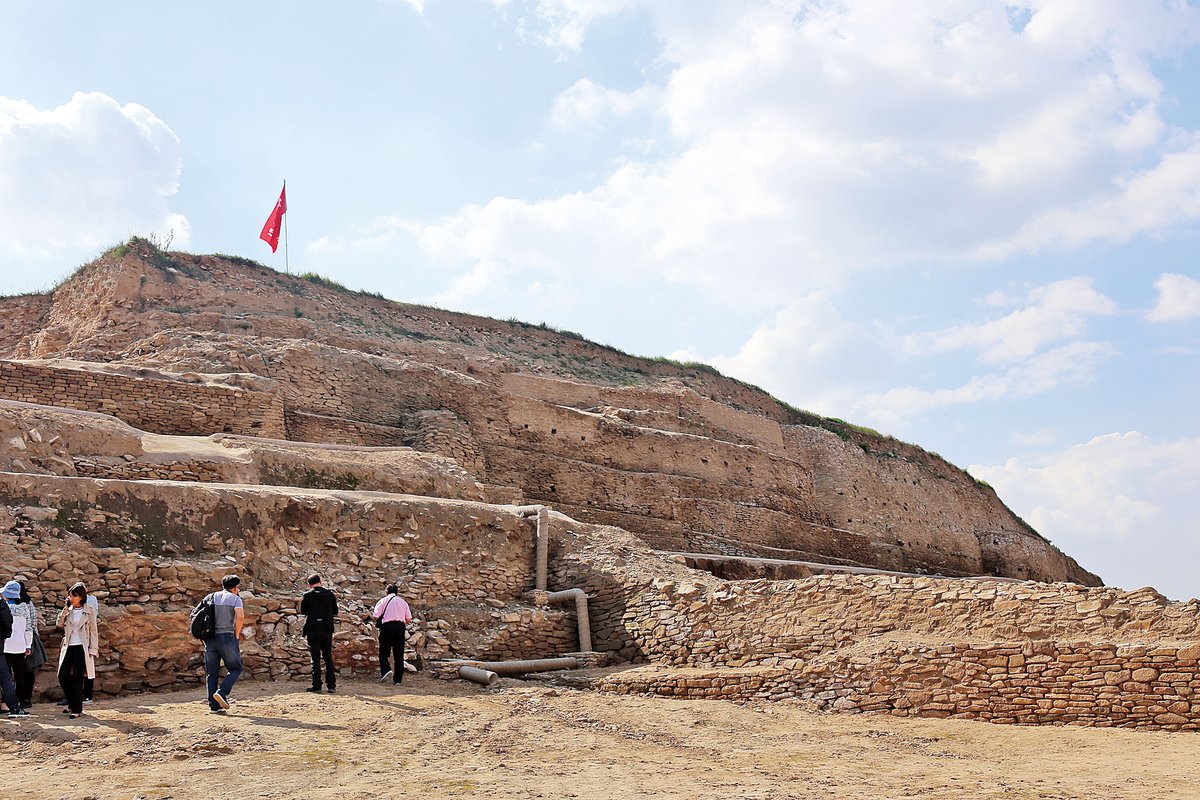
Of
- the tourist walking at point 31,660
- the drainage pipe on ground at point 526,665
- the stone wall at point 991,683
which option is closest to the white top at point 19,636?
the tourist walking at point 31,660

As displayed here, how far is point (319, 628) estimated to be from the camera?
31.8ft

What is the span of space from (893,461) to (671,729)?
2733cm

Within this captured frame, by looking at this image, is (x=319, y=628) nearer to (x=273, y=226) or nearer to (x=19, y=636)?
(x=19, y=636)

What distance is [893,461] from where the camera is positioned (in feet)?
114

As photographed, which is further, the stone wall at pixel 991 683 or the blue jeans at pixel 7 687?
the stone wall at pixel 991 683

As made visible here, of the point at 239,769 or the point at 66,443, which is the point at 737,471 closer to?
the point at 66,443

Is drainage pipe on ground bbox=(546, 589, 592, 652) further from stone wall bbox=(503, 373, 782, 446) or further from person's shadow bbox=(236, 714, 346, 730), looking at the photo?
stone wall bbox=(503, 373, 782, 446)

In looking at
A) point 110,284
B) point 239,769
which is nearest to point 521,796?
point 239,769

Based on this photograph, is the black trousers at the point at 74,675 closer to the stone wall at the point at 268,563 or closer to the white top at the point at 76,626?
the white top at the point at 76,626

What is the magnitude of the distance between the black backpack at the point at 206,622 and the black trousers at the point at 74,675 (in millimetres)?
863

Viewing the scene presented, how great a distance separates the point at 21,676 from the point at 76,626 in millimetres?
576

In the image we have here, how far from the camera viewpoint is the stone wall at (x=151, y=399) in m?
15.9

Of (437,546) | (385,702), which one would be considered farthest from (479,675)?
(437,546)

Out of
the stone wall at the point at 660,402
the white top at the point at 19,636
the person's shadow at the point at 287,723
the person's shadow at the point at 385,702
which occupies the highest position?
the stone wall at the point at 660,402
